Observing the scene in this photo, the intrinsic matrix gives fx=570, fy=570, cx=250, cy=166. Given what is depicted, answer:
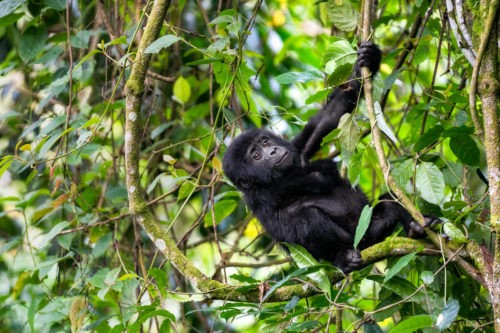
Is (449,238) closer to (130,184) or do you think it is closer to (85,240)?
(130,184)

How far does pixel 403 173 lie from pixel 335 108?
931 millimetres

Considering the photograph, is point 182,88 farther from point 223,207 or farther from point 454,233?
point 454,233

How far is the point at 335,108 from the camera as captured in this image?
148 inches

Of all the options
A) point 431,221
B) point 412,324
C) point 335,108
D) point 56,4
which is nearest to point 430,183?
point 431,221

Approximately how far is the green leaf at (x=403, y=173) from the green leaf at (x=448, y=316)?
36.3 inches

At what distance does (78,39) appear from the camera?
4312 mm

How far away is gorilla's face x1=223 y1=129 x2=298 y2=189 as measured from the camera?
12.8 feet

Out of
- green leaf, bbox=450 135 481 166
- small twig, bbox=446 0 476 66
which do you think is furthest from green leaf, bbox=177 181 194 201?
small twig, bbox=446 0 476 66

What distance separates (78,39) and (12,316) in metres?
2.62

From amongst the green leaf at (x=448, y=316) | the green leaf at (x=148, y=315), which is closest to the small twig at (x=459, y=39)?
the green leaf at (x=448, y=316)

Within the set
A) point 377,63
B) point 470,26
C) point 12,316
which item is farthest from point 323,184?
point 12,316

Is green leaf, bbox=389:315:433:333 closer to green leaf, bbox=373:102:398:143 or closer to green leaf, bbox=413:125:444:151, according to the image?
green leaf, bbox=373:102:398:143

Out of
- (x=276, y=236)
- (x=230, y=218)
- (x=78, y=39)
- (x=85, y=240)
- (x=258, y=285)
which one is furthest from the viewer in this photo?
(x=230, y=218)

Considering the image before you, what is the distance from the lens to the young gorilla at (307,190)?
352cm
